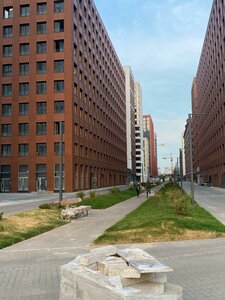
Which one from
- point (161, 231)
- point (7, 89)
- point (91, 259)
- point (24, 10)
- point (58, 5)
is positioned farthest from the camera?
A: point (24, 10)

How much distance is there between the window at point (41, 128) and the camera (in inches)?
2136

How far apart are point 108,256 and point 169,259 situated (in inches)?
149

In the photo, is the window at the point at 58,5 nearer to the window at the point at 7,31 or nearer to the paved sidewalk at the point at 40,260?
the window at the point at 7,31

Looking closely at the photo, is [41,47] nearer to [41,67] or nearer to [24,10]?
[41,67]

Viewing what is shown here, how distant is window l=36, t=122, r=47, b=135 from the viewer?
54.2 metres

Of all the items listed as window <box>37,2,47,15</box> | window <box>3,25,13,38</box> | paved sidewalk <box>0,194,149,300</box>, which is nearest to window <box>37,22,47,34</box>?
window <box>37,2,47,15</box>

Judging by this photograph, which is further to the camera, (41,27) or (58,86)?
(41,27)

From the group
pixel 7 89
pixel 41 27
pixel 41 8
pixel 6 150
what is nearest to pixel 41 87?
pixel 7 89

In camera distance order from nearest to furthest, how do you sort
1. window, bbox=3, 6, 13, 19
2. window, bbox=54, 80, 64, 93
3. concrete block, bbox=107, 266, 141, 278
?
1. concrete block, bbox=107, 266, 141, 278
2. window, bbox=54, 80, 64, 93
3. window, bbox=3, 6, 13, 19

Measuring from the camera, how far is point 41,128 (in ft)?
179

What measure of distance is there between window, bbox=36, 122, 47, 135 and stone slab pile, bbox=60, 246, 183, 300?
4999 cm

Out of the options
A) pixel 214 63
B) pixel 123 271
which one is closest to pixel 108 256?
pixel 123 271

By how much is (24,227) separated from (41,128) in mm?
41027

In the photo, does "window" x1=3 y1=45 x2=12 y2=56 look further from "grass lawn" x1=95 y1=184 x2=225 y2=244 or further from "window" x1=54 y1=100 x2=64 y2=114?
"grass lawn" x1=95 y1=184 x2=225 y2=244
